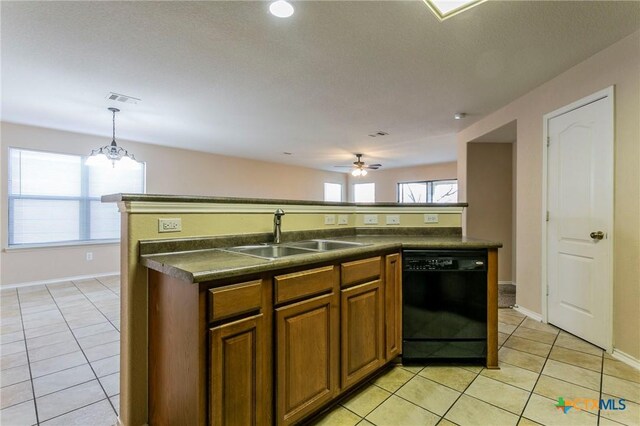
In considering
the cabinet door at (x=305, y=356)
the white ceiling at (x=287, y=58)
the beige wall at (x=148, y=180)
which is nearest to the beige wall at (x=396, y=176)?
the beige wall at (x=148, y=180)

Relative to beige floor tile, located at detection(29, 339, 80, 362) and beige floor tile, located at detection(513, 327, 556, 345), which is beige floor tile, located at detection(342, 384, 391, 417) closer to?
beige floor tile, located at detection(513, 327, 556, 345)

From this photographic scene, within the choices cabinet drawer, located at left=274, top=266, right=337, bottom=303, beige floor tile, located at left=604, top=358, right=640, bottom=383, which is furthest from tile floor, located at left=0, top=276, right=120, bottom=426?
beige floor tile, located at left=604, top=358, right=640, bottom=383

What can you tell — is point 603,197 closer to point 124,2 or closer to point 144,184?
point 124,2

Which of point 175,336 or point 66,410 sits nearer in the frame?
point 175,336

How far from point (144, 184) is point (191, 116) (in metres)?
2.38

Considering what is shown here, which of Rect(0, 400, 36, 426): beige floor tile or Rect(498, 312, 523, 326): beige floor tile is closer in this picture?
Rect(0, 400, 36, 426): beige floor tile

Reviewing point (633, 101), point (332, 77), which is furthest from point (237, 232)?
point (633, 101)

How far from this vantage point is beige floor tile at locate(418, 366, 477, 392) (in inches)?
77.4

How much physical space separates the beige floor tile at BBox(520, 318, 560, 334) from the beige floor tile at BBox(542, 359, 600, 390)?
72 centimetres

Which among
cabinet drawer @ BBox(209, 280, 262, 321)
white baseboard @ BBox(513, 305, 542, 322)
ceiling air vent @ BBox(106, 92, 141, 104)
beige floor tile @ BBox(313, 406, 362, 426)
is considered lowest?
beige floor tile @ BBox(313, 406, 362, 426)

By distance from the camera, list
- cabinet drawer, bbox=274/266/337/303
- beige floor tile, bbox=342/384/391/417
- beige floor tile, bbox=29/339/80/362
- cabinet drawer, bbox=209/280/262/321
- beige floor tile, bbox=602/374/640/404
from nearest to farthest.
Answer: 1. cabinet drawer, bbox=209/280/262/321
2. cabinet drawer, bbox=274/266/337/303
3. beige floor tile, bbox=342/384/391/417
4. beige floor tile, bbox=602/374/640/404
5. beige floor tile, bbox=29/339/80/362

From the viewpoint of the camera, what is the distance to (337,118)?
13.7 ft

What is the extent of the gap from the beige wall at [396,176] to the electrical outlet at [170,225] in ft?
24.6

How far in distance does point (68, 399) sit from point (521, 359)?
10.1 feet
